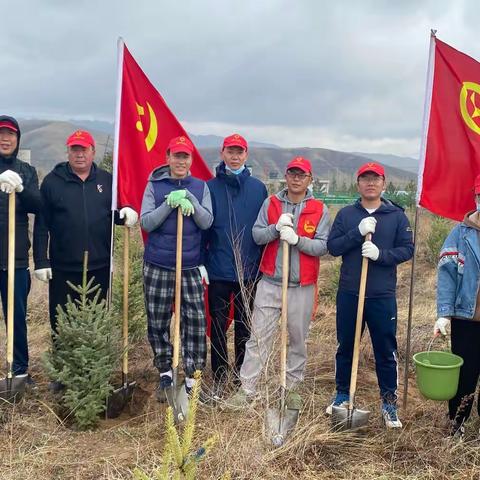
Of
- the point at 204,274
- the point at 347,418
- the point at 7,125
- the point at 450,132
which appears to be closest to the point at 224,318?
the point at 204,274

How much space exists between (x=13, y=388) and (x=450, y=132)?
15.0 feet

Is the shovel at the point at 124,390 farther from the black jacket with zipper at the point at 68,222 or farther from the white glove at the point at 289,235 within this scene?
the white glove at the point at 289,235

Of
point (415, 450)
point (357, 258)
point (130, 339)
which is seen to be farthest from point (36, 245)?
point (415, 450)

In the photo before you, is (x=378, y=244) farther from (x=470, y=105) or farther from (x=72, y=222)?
(x=72, y=222)

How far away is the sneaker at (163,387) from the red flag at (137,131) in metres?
1.77

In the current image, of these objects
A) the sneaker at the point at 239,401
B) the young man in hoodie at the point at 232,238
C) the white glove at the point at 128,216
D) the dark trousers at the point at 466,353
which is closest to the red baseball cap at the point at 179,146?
the young man in hoodie at the point at 232,238

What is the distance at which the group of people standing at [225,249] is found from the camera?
433 centimetres

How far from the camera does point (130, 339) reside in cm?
657

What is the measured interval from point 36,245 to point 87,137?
1098 mm

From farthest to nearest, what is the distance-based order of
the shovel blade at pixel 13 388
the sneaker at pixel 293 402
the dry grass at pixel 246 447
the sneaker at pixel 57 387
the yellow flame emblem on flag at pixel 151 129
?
the yellow flame emblem on flag at pixel 151 129 → the sneaker at pixel 57 387 → the shovel blade at pixel 13 388 → the sneaker at pixel 293 402 → the dry grass at pixel 246 447

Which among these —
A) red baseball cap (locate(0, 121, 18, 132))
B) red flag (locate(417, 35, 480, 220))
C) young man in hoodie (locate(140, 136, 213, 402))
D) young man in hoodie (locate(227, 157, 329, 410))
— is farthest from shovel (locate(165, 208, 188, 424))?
red flag (locate(417, 35, 480, 220))

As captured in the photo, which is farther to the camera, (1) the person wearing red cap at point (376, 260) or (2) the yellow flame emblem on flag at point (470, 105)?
(2) the yellow flame emblem on flag at point (470, 105)

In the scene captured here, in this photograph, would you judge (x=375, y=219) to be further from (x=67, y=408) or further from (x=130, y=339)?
(x=130, y=339)

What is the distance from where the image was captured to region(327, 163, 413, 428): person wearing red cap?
4.23m
